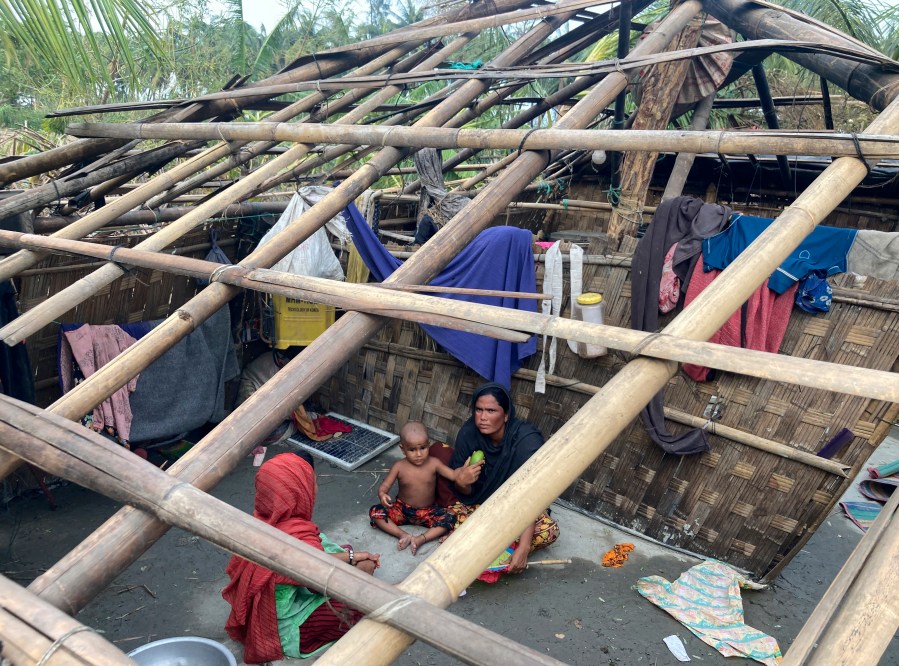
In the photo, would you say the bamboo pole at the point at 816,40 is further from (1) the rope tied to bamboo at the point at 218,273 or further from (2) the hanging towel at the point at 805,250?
(1) the rope tied to bamboo at the point at 218,273

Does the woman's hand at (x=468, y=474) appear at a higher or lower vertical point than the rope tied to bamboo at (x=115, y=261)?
lower

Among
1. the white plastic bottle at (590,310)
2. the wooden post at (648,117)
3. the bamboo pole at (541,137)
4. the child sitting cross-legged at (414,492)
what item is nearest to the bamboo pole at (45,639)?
the bamboo pole at (541,137)

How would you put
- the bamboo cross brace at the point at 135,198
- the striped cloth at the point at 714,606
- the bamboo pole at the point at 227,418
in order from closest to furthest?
1. the bamboo pole at the point at 227,418
2. the bamboo cross brace at the point at 135,198
3. the striped cloth at the point at 714,606

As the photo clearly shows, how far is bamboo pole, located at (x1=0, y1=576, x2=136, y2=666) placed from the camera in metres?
1.33

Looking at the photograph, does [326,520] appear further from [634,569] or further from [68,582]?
[68,582]

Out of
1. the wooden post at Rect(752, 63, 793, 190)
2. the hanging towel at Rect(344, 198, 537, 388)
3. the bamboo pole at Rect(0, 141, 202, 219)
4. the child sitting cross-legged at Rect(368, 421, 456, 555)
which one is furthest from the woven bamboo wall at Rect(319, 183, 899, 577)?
the bamboo pole at Rect(0, 141, 202, 219)

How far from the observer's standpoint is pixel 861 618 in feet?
4.31

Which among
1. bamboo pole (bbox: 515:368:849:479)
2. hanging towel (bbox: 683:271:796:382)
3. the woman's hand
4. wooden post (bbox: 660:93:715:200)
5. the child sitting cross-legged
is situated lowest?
the child sitting cross-legged

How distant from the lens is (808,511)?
3.74 m

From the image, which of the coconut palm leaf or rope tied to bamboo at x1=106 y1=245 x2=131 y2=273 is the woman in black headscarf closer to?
rope tied to bamboo at x1=106 y1=245 x2=131 y2=273

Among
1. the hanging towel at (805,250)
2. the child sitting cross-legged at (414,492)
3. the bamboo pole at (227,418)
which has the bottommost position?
the child sitting cross-legged at (414,492)

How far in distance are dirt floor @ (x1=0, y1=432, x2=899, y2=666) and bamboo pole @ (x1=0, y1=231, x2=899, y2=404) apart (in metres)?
2.06

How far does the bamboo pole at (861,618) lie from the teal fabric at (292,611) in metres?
2.52

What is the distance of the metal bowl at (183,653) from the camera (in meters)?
2.88
